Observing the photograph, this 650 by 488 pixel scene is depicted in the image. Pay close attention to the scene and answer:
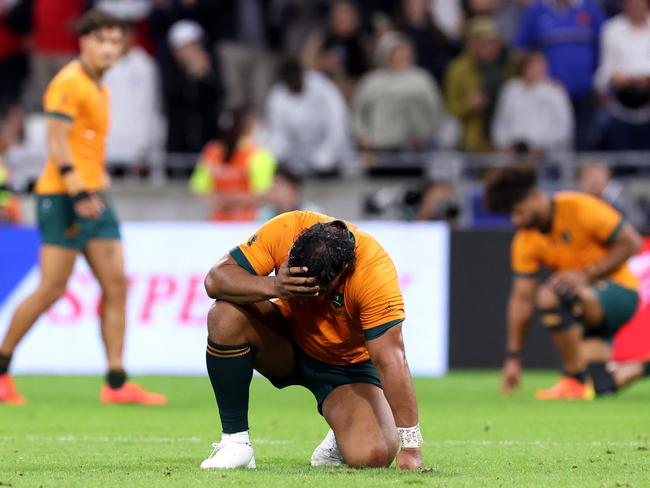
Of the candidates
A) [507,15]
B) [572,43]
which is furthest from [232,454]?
[507,15]

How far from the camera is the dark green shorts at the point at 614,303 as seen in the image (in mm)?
11453

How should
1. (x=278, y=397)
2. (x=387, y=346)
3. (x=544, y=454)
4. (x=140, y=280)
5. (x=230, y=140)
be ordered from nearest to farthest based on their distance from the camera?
(x=387, y=346), (x=544, y=454), (x=278, y=397), (x=140, y=280), (x=230, y=140)

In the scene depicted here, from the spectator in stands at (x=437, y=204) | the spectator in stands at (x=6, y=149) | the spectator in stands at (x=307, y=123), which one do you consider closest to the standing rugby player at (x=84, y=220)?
the spectator in stands at (x=6, y=149)

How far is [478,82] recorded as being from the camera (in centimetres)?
1691

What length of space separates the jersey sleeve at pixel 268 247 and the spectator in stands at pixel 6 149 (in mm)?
9024

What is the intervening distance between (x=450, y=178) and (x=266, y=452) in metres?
8.43

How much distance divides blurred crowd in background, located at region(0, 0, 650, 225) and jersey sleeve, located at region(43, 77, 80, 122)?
5088 mm

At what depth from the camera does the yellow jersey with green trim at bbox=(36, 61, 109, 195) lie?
10.5 meters

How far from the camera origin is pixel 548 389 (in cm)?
1221

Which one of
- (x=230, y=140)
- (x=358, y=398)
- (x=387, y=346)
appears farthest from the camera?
(x=230, y=140)

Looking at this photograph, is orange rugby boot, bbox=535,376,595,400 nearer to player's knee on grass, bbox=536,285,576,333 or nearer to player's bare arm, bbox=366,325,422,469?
player's knee on grass, bbox=536,285,576,333

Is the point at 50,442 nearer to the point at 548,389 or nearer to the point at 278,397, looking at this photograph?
the point at 278,397

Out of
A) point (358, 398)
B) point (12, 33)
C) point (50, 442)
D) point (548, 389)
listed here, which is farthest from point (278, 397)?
point (12, 33)

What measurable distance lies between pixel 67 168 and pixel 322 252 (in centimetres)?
442
